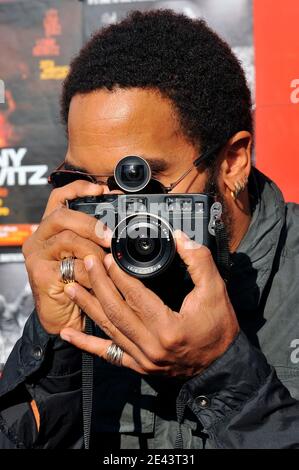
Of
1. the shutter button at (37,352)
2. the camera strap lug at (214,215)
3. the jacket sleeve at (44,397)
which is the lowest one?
the jacket sleeve at (44,397)

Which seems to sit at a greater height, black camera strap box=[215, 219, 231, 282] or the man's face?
the man's face

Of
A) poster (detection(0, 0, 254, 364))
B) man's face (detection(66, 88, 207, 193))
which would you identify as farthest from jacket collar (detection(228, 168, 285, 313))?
poster (detection(0, 0, 254, 364))

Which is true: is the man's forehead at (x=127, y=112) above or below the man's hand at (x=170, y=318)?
above

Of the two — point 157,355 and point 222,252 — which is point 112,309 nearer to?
point 157,355

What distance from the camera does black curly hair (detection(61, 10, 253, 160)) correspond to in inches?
54.1

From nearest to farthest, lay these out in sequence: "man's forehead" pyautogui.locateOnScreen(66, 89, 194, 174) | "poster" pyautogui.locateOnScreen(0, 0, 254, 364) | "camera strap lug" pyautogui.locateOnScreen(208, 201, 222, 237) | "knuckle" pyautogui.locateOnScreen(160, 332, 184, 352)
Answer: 1. "knuckle" pyautogui.locateOnScreen(160, 332, 184, 352)
2. "camera strap lug" pyautogui.locateOnScreen(208, 201, 222, 237)
3. "man's forehead" pyautogui.locateOnScreen(66, 89, 194, 174)
4. "poster" pyautogui.locateOnScreen(0, 0, 254, 364)

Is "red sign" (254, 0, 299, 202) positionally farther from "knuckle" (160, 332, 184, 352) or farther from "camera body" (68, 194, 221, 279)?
"knuckle" (160, 332, 184, 352)

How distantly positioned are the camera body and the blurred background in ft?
2.77

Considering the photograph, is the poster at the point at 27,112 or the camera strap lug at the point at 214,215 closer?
the camera strap lug at the point at 214,215

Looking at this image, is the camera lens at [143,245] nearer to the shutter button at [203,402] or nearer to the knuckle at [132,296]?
the knuckle at [132,296]

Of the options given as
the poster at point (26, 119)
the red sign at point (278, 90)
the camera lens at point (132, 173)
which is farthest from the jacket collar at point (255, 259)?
the poster at point (26, 119)

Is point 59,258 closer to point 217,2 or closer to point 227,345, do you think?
point 227,345

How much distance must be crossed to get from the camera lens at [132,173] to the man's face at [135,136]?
0.14ft

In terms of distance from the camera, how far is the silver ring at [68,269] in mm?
1261
